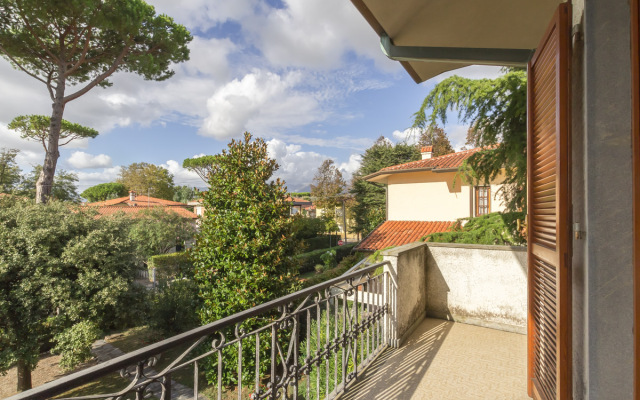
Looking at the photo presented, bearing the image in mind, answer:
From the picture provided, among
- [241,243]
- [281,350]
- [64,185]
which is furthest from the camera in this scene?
[64,185]

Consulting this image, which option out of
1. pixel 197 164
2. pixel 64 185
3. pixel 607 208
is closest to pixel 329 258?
pixel 607 208

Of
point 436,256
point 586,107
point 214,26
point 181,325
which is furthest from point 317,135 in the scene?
point 586,107

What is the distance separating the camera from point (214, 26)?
358 inches

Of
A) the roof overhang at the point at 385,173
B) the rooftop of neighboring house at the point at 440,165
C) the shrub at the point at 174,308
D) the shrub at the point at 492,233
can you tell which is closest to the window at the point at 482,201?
the rooftop of neighboring house at the point at 440,165

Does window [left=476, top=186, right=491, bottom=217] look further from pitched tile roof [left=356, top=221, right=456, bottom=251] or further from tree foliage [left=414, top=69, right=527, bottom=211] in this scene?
tree foliage [left=414, top=69, right=527, bottom=211]

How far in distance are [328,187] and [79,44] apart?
1805 cm

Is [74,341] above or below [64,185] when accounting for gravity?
below

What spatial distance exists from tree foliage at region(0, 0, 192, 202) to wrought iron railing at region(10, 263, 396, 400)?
12.2 m

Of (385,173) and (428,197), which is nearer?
(428,197)

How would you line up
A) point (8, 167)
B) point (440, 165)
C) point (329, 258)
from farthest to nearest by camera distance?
point (8, 167) → point (329, 258) → point (440, 165)

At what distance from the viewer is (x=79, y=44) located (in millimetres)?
12094

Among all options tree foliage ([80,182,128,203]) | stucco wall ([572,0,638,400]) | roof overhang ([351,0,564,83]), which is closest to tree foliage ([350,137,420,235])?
roof overhang ([351,0,564,83])

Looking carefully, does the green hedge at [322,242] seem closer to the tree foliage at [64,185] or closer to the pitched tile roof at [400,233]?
the pitched tile roof at [400,233]

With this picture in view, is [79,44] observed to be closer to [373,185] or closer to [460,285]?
[460,285]
